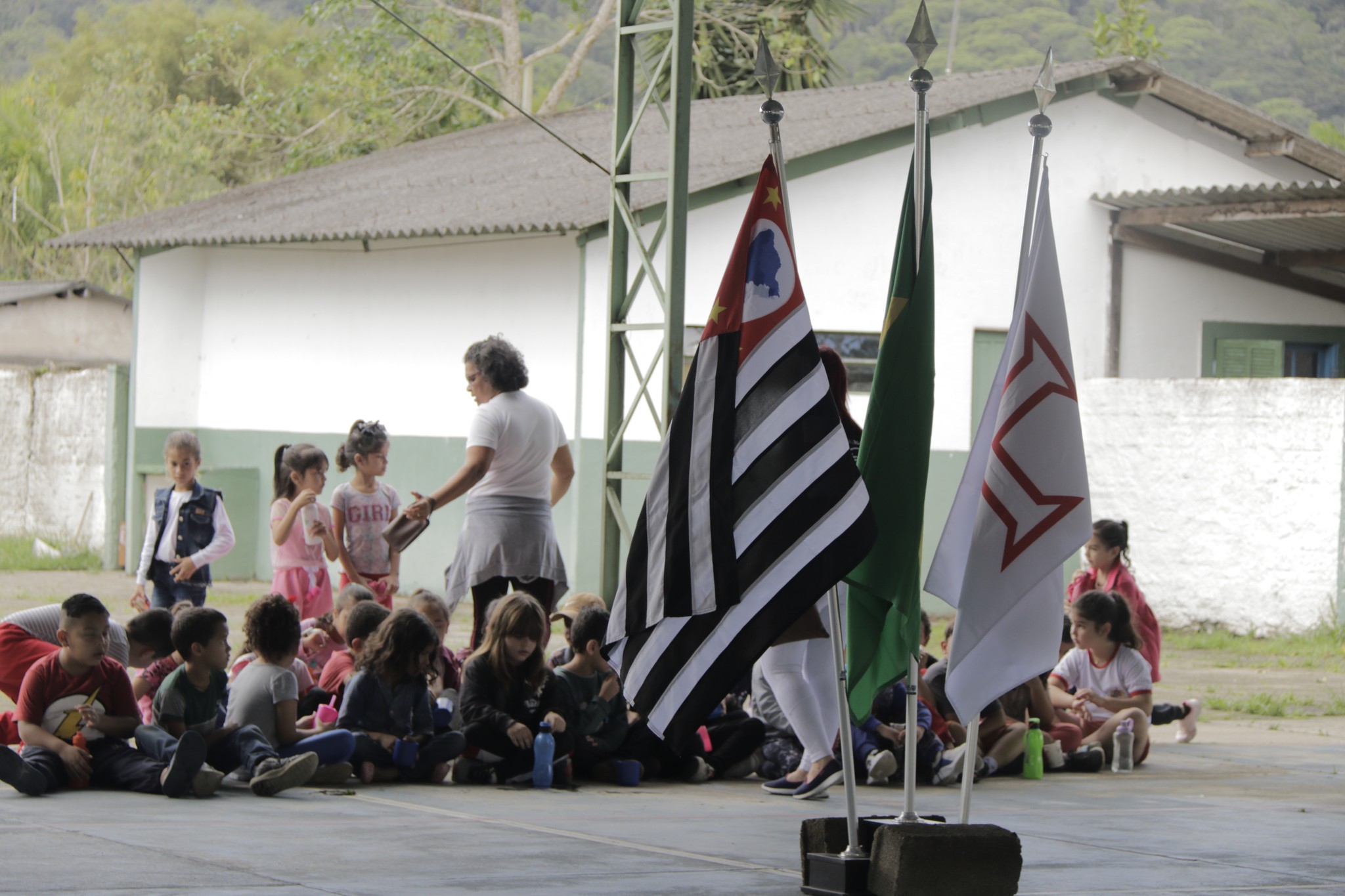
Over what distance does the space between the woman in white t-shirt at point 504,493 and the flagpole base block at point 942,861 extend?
3811 mm

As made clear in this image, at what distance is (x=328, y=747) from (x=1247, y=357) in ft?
45.4

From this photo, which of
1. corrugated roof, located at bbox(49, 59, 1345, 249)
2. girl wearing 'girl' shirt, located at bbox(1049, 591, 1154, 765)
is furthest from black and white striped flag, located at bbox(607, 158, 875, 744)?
corrugated roof, located at bbox(49, 59, 1345, 249)

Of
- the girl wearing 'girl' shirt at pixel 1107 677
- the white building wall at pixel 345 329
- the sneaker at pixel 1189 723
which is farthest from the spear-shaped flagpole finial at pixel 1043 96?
the white building wall at pixel 345 329

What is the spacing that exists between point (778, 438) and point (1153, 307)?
46.9 feet

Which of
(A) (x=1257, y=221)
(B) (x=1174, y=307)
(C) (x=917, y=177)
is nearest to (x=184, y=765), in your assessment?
(C) (x=917, y=177)

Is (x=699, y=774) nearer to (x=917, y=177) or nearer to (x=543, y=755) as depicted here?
(x=543, y=755)

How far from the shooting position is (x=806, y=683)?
734cm

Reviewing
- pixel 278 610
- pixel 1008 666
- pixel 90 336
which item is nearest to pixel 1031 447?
pixel 1008 666

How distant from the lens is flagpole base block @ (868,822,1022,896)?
486 cm

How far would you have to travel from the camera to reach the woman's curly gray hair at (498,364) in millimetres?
8672

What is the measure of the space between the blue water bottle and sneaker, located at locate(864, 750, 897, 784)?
1387mm

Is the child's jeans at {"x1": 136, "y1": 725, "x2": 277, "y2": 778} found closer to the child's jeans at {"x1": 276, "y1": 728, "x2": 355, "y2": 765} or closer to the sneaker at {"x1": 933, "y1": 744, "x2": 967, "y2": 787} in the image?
the child's jeans at {"x1": 276, "y1": 728, "x2": 355, "y2": 765}

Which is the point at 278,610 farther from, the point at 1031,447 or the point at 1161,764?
the point at 1161,764

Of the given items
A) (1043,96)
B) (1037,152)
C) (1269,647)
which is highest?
(1043,96)
